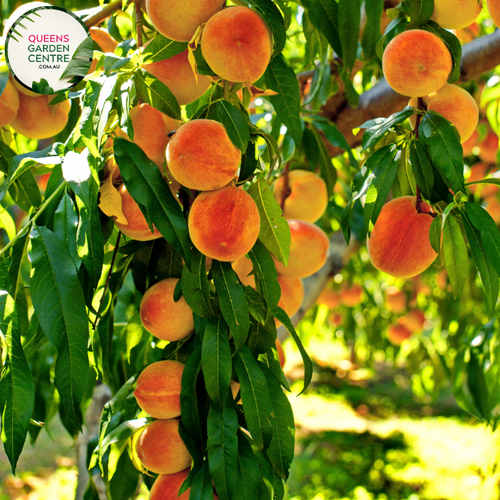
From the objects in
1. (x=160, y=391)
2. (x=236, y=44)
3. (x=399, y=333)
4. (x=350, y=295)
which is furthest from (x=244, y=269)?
(x=399, y=333)

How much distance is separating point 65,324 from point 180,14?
0.32 meters

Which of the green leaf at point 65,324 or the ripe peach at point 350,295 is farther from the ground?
the green leaf at point 65,324

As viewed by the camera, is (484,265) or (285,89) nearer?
(484,265)

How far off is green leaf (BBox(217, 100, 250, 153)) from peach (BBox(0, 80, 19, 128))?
342 mm

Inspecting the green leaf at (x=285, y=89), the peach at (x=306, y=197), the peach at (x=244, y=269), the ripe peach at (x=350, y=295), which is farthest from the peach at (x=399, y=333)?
the green leaf at (x=285, y=89)

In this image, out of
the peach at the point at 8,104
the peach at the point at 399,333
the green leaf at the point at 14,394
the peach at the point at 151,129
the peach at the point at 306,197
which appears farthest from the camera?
the peach at the point at 399,333

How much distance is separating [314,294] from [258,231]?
0.81m

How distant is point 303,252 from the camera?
788 millimetres

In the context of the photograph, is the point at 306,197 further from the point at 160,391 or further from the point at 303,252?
the point at 160,391

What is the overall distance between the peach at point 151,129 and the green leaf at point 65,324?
0.55ft

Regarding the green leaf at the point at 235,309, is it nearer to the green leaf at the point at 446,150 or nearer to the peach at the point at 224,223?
the peach at the point at 224,223

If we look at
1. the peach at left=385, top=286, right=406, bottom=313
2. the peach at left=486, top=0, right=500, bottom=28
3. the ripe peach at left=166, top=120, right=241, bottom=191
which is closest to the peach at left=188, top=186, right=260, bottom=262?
the ripe peach at left=166, top=120, right=241, bottom=191

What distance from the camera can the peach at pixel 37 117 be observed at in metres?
0.71

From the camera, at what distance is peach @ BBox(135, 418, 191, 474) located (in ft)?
1.83
